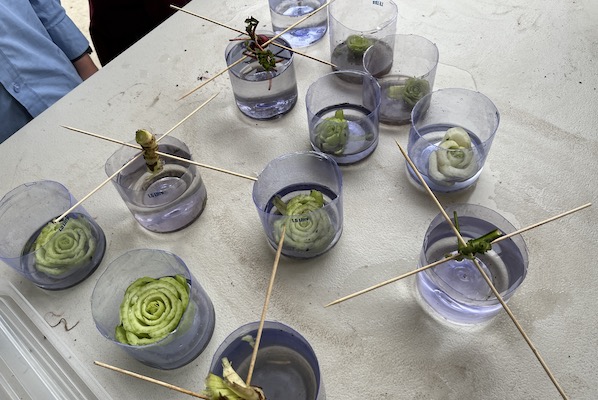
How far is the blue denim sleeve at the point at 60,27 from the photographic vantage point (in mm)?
1436

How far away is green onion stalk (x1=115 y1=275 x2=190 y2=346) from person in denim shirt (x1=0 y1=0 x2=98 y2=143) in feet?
2.65

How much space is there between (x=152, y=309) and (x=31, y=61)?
0.92 m

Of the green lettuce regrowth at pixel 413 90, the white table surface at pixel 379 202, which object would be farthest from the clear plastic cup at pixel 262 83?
the green lettuce regrowth at pixel 413 90

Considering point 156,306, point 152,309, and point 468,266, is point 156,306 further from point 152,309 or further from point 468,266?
point 468,266

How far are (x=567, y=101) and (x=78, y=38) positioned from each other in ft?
4.58

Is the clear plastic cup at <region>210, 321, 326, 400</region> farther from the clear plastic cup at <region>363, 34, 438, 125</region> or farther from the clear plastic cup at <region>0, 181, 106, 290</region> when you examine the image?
the clear plastic cup at <region>363, 34, 438, 125</region>

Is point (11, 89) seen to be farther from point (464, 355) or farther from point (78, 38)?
point (464, 355)

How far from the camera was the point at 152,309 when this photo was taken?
83 centimetres

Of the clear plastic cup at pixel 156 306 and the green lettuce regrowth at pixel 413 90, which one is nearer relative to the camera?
the clear plastic cup at pixel 156 306

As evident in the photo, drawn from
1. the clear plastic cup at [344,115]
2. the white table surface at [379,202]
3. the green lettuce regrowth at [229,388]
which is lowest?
the white table surface at [379,202]

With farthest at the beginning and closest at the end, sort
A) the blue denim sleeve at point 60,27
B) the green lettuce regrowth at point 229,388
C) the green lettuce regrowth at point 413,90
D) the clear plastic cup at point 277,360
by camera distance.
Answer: the blue denim sleeve at point 60,27 < the green lettuce regrowth at point 413,90 < the clear plastic cup at point 277,360 < the green lettuce regrowth at point 229,388

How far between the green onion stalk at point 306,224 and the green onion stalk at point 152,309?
0.67ft

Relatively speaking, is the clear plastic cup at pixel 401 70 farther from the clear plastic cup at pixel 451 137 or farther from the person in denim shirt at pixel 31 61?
the person in denim shirt at pixel 31 61

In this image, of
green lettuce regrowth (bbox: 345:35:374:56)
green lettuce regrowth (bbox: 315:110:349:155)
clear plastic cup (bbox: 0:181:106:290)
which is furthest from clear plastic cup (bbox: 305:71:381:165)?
clear plastic cup (bbox: 0:181:106:290)
